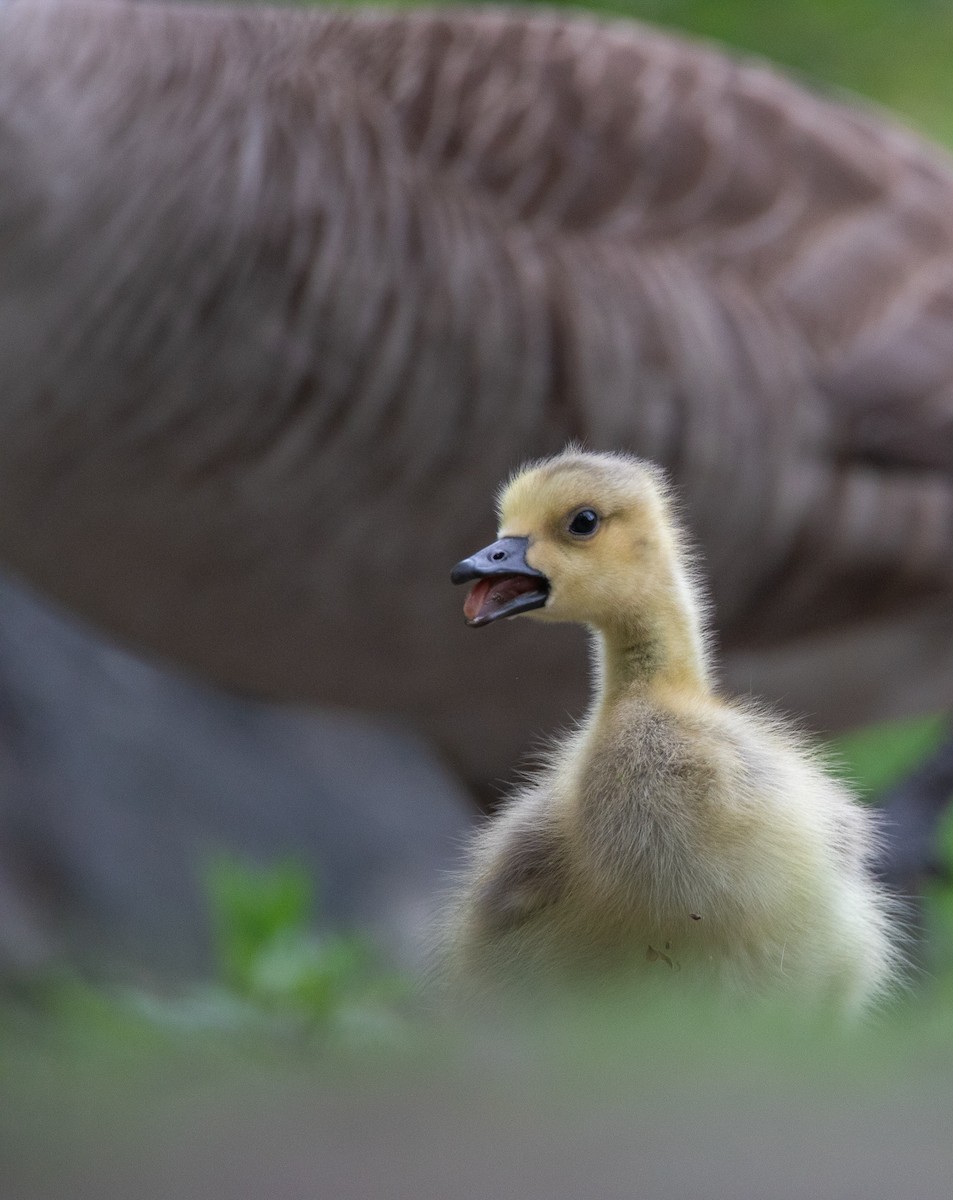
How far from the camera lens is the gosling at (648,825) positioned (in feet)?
3.60

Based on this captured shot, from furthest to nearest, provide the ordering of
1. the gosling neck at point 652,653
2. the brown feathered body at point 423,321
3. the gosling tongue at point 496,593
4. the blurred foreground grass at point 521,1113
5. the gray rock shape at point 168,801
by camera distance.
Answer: the gray rock shape at point 168,801
the brown feathered body at point 423,321
the gosling neck at point 652,653
the gosling tongue at point 496,593
the blurred foreground grass at point 521,1113

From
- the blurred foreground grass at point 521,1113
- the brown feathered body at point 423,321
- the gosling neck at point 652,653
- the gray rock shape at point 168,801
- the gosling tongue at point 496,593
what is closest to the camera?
the blurred foreground grass at point 521,1113

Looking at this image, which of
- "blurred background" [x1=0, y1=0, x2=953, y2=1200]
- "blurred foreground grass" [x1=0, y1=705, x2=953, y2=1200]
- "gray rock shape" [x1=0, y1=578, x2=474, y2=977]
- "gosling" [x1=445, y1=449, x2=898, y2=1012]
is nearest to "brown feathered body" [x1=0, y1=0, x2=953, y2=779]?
"blurred background" [x1=0, y1=0, x2=953, y2=1200]

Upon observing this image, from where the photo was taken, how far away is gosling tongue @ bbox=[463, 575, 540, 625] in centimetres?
106

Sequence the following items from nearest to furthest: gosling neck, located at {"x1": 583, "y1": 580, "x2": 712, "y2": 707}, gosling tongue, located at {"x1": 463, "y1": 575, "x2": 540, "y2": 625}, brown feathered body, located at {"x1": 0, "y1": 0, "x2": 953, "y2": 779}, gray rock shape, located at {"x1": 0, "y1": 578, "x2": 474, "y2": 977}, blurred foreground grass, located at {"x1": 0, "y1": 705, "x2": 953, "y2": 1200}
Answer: blurred foreground grass, located at {"x1": 0, "y1": 705, "x2": 953, "y2": 1200}, gosling tongue, located at {"x1": 463, "y1": 575, "x2": 540, "y2": 625}, gosling neck, located at {"x1": 583, "y1": 580, "x2": 712, "y2": 707}, brown feathered body, located at {"x1": 0, "y1": 0, "x2": 953, "y2": 779}, gray rock shape, located at {"x1": 0, "y1": 578, "x2": 474, "y2": 977}

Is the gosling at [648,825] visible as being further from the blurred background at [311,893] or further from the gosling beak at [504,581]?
the blurred background at [311,893]

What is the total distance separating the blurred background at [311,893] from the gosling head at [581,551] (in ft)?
0.86

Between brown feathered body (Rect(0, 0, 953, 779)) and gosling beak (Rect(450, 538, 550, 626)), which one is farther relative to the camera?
brown feathered body (Rect(0, 0, 953, 779))

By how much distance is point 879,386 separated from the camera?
103 inches

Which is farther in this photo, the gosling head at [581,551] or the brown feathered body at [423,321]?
the brown feathered body at [423,321]

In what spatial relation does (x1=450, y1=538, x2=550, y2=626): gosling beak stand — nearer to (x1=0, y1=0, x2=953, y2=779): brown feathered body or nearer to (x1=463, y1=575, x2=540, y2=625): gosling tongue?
(x1=463, y1=575, x2=540, y2=625): gosling tongue

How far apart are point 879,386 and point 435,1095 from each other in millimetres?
1971

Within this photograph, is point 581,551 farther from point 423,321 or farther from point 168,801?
point 168,801

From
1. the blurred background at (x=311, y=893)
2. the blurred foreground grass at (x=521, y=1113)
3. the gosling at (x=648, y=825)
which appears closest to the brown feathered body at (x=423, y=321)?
the blurred background at (x=311, y=893)
